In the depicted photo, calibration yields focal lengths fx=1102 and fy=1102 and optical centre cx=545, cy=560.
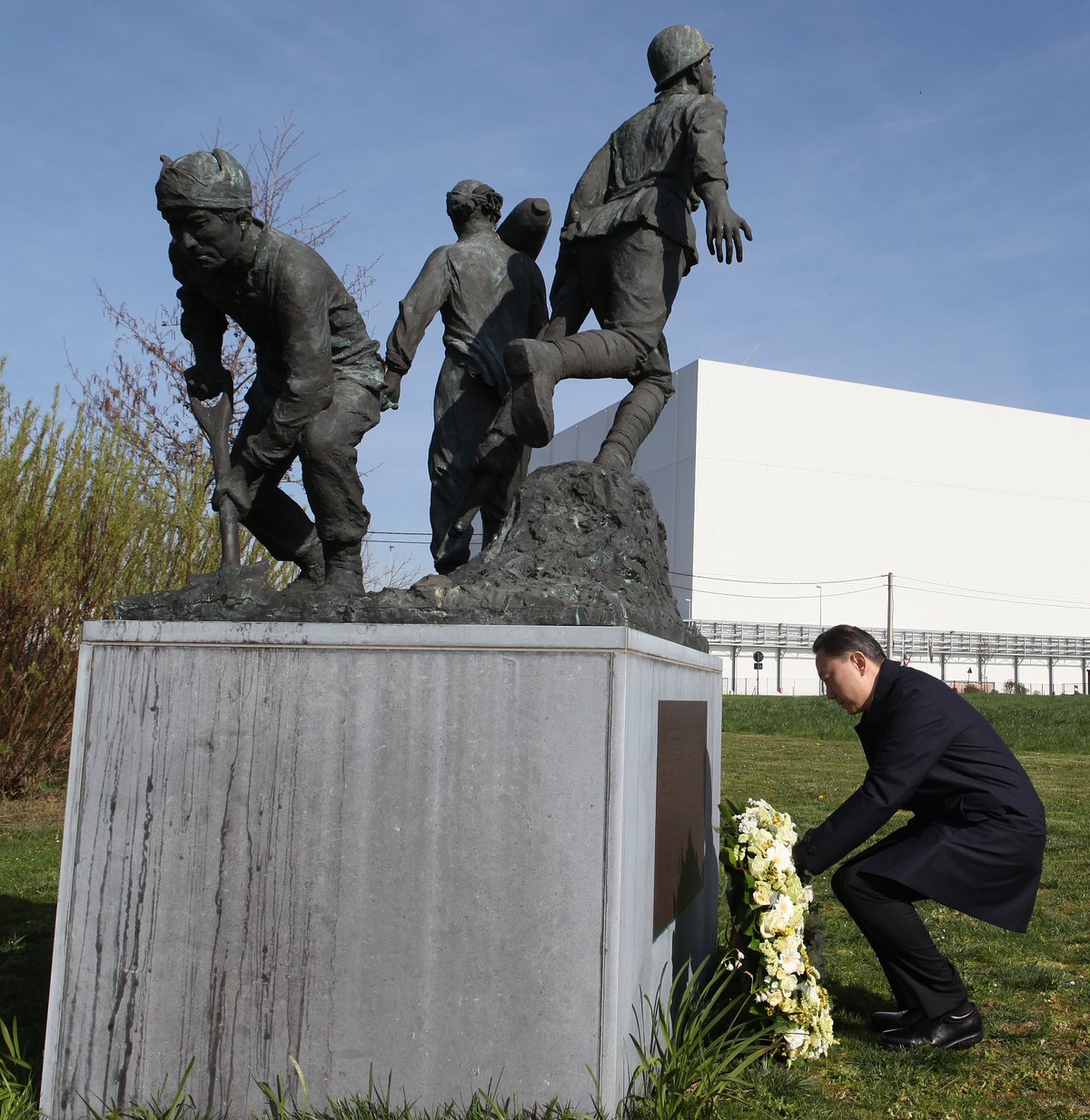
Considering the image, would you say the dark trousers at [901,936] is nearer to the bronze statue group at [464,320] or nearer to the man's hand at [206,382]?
the bronze statue group at [464,320]

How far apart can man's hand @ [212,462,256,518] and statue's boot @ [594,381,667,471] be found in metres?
1.37

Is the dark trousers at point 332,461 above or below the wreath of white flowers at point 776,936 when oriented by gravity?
above

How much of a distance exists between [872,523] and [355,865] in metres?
36.5

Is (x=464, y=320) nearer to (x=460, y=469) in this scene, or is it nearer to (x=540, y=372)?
(x=460, y=469)

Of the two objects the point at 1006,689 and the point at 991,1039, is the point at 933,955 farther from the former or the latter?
the point at 1006,689

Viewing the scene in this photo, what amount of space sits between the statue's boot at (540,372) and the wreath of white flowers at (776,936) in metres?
1.48

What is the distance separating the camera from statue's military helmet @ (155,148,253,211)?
11.0 ft

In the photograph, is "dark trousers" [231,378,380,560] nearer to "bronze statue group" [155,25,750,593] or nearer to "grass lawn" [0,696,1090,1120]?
"bronze statue group" [155,25,750,593]

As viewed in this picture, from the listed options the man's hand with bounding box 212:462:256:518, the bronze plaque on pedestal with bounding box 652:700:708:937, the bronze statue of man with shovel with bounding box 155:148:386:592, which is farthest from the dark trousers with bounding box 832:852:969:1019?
the man's hand with bounding box 212:462:256:518

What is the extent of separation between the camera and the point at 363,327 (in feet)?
13.3

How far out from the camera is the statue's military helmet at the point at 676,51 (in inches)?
189

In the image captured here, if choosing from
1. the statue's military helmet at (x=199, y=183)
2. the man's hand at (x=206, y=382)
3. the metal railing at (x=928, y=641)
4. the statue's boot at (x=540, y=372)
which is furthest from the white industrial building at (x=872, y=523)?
the statue's military helmet at (x=199, y=183)

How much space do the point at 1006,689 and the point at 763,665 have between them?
8428 mm

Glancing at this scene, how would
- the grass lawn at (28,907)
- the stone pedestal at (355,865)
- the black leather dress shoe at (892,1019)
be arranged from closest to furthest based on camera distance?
the stone pedestal at (355,865) → the black leather dress shoe at (892,1019) → the grass lawn at (28,907)
